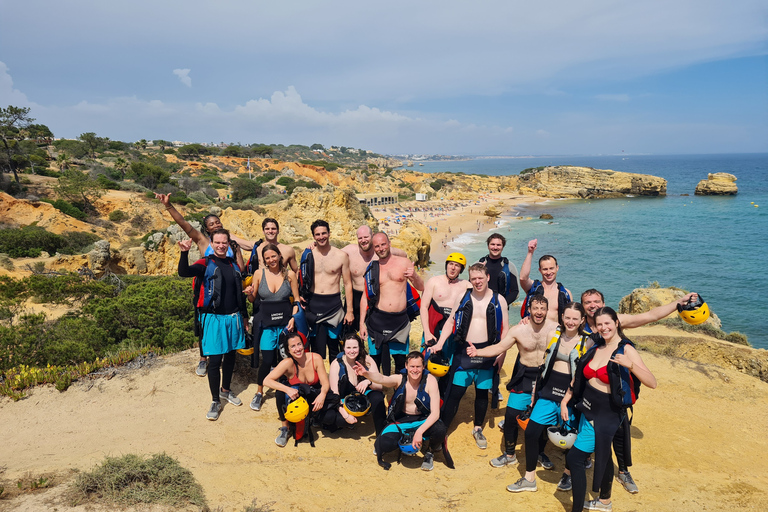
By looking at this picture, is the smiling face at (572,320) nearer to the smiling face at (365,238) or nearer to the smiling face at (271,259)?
the smiling face at (365,238)

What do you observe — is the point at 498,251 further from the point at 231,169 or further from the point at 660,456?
the point at 231,169

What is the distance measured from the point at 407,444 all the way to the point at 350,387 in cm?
94

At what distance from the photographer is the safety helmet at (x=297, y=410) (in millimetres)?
4398

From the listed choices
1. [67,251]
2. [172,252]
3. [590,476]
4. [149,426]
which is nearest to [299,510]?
[149,426]

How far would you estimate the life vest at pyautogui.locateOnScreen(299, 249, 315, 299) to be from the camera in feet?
17.1

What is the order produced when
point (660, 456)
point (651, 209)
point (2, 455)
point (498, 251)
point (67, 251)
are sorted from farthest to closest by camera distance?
point (651, 209), point (67, 251), point (498, 251), point (660, 456), point (2, 455)

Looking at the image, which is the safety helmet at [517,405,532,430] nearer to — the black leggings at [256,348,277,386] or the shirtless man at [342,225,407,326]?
the shirtless man at [342,225,407,326]

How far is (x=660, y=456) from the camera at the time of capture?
4.75m

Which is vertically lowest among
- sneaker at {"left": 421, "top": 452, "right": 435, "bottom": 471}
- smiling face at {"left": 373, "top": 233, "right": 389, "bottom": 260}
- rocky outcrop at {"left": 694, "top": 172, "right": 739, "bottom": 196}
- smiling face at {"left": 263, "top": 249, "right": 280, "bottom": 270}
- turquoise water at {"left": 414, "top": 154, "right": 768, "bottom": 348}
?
turquoise water at {"left": 414, "top": 154, "right": 768, "bottom": 348}

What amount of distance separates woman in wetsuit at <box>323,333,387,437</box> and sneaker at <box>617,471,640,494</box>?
100 inches

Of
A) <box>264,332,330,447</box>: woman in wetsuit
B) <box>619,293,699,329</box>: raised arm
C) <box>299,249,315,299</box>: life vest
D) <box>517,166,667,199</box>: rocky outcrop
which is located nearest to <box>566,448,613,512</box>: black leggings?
<box>619,293,699,329</box>: raised arm

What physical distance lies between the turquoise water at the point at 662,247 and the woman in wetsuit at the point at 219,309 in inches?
831

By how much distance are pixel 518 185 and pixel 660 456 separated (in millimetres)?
85108

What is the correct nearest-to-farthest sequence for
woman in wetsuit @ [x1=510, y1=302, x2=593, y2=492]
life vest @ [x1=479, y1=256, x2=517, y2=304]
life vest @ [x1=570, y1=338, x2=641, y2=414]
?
1. life vest @ [x1=570, y1=338, x2=641, y2=414]
2. woman in wetsuit @ [x1=510, y1=302, x2=593, y2=492]
3. life vest @ [x1=479, y1=256, x2=517, y2=304]
